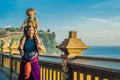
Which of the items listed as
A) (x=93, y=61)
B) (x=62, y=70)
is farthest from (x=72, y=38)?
(x=93, y=61)

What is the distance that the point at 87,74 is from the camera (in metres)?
6.65

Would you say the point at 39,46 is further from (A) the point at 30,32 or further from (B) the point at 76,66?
(B) the point at 76,66

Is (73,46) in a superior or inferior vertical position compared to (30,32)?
inferior

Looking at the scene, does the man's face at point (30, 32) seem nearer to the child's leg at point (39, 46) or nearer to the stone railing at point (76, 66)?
the child's leg at point (39, 46)

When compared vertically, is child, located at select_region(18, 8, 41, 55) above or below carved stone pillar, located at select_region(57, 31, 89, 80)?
above

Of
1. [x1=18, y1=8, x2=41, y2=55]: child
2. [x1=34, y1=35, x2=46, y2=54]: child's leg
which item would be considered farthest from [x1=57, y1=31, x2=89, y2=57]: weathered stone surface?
[x1=18, y1=8, x2=41, y2=55]: child

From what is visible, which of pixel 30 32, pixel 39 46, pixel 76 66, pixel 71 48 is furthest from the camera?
pixel 71 48

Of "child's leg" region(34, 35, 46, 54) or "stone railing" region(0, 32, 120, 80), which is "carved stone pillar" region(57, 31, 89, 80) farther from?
"child's leg" region(34, 35, 46, 54)

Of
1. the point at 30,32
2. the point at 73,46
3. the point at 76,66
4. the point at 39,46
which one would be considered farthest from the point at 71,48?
the point at 30,32

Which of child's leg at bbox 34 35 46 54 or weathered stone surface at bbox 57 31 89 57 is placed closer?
child's leg at bbox 34 35 46 54

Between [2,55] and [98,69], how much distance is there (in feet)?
44.6

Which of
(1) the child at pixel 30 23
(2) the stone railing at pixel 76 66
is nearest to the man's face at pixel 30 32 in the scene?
(1) the child at pixel 30 23

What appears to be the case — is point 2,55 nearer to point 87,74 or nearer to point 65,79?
point 65,79

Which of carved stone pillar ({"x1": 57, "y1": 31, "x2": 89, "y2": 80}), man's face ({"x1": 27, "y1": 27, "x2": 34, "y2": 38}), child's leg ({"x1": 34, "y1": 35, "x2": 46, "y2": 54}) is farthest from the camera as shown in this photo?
carved stone pillar ({"x1": 57, "y1": 31, "x2": 89, "y2": 80})
